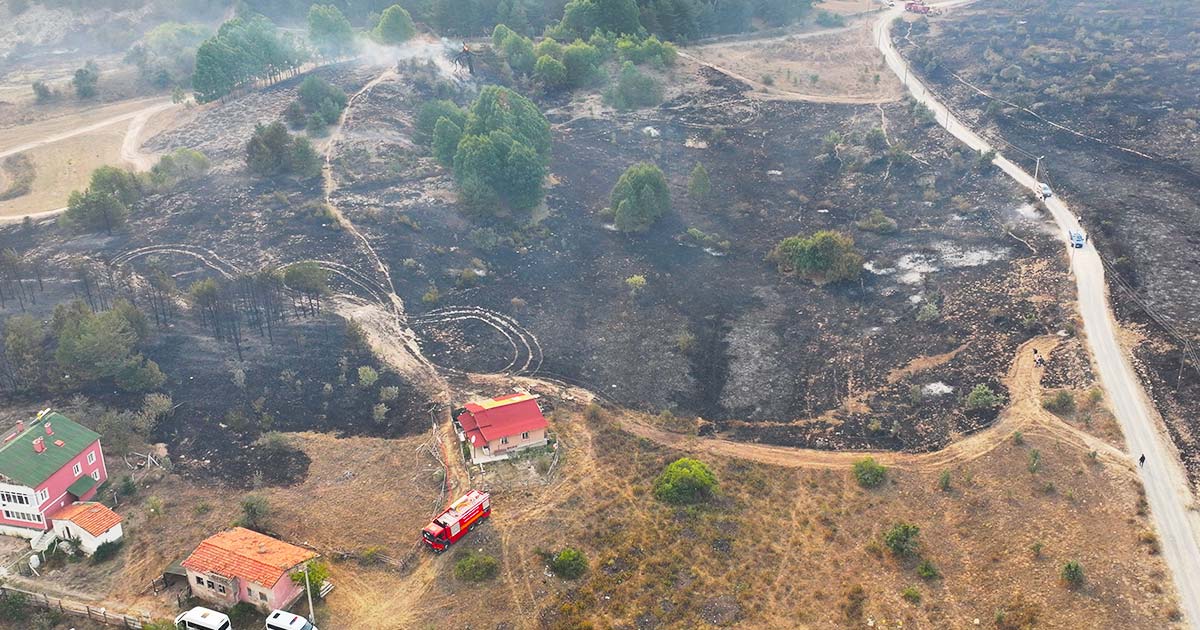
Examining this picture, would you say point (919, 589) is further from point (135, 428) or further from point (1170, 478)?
point (135, 428)

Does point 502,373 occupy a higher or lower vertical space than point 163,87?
lower

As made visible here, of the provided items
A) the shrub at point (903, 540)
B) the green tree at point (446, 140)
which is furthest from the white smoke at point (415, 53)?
the shrub at point (903, 540)

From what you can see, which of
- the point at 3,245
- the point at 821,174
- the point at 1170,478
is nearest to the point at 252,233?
the point at 3,245

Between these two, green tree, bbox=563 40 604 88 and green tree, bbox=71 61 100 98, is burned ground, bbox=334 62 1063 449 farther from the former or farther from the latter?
green tree, bbox=71 61 100 98

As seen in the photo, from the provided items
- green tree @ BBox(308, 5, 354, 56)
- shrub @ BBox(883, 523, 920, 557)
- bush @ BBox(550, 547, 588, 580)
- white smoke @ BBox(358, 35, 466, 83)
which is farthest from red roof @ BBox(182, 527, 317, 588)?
green tree @ BBox(308, 5, 354, 56)

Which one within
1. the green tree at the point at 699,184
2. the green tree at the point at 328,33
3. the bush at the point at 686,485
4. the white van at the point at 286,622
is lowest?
the bush at the point at 686,485

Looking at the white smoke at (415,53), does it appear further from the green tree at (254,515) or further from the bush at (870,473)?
the bush at (870,473)
